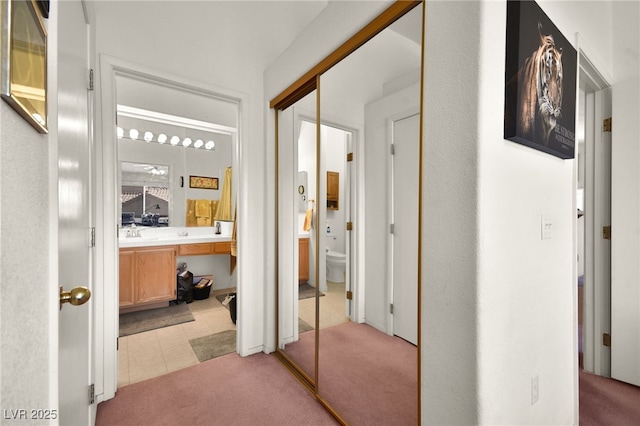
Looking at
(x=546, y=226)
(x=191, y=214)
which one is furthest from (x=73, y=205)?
(x=191, y=214)

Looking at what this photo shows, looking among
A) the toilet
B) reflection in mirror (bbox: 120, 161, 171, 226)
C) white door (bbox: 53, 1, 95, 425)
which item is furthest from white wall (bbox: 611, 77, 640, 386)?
reflection in mirror (bbox: 120, 161, 171, 226)

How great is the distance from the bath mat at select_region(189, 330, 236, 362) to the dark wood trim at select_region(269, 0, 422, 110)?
211 centimetres

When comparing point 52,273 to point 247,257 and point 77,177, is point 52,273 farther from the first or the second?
point 247,257

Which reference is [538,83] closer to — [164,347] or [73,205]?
[73,205]

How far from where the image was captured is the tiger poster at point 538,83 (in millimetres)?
1022

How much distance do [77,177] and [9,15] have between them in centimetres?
84

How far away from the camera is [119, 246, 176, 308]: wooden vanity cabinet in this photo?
2947 millimetres

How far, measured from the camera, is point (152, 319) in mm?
2988

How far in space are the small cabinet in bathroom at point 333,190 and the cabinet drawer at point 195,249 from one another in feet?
6.81

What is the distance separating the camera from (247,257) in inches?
90.7

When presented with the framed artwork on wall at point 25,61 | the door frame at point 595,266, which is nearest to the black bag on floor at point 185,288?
the framed artwork on wall at point 25,61

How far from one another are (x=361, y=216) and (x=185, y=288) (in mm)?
2643

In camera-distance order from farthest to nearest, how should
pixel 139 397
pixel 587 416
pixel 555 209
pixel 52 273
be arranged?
pixel 139 397
pixel 587 416
pixel 555 209
pixel 52 273

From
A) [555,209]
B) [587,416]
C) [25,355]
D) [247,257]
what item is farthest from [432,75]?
[587,416]
